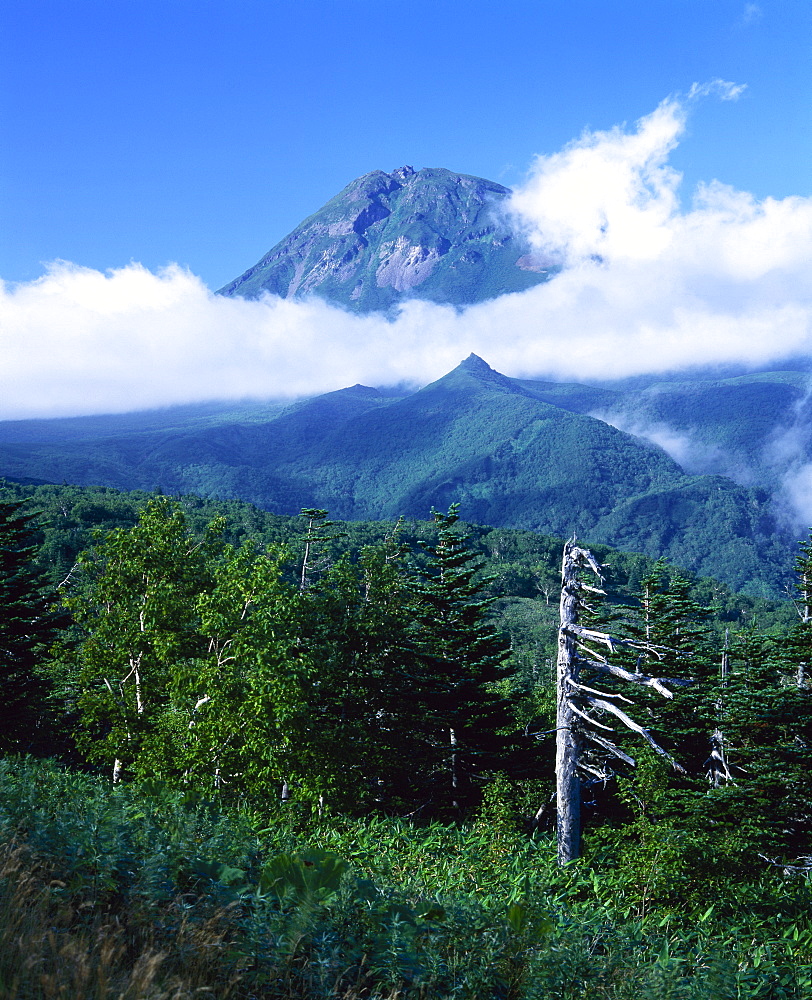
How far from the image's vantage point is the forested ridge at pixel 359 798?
5.30 metres

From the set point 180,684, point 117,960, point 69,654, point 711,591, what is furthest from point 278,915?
point 711,591

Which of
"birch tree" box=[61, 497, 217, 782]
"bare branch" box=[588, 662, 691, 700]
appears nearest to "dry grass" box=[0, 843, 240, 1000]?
"bare branch" box=[588, 662, 691, 700]

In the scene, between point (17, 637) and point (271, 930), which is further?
point (17, 637)

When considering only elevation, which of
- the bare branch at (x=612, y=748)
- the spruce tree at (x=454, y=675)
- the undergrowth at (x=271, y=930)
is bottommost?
the spruce tree at (x=454, y=675)

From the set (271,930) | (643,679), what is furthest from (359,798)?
(271,930)

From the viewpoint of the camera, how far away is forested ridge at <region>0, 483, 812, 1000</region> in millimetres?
5297

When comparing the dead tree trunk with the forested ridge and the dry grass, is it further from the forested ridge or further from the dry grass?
the dry grass

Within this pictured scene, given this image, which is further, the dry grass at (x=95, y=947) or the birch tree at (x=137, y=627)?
the birch tree at (x=137, y=627)

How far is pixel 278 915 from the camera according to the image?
5477 mm

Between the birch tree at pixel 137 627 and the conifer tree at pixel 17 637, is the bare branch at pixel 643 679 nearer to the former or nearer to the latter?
the birch tree at pixel 137 627

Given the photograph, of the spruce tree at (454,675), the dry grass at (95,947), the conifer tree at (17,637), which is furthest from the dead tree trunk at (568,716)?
the conifer tree at (17,637)

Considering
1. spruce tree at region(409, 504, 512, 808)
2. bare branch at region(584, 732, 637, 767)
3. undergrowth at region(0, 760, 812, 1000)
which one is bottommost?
spruce tree at region(409, 504, 512, 808)

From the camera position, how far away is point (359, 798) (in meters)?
20.8

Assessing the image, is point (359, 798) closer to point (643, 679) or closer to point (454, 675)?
point (454, 675)
